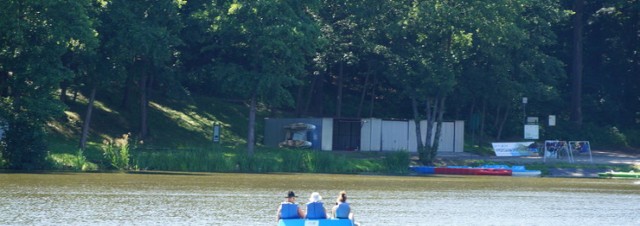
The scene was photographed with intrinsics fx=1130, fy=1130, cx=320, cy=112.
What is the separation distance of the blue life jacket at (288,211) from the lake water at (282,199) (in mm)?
5170

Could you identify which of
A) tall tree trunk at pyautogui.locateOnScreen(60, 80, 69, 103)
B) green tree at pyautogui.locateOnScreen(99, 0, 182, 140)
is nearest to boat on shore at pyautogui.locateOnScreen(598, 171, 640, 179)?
green tree at pyautogui.locateOnScreen(99, 0, 182, 140)

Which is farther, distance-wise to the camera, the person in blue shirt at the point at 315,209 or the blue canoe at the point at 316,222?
the person in blue shirt at the point at 315,209

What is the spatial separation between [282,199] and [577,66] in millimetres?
45912

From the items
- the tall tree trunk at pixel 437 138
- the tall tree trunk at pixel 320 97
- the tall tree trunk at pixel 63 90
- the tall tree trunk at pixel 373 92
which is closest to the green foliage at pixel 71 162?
the tall tree trunk at pixel 63 90

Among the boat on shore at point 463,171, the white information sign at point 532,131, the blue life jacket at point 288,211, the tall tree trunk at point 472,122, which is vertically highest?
the tall tree trunk at point 472,122

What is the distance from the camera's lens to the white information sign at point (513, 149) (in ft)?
250

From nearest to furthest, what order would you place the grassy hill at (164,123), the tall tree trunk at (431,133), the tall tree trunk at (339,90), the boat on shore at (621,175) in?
the boat on shore at (621,175), the grassy hill at (164,123), the tall tree trunk at (431,133), the tall tree trunk at (339,90)

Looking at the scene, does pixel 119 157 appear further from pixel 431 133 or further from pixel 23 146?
pixel 431 133

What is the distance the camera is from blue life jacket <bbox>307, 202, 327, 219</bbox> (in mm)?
31531

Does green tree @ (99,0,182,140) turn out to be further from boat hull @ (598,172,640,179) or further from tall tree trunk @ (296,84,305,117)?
boat hull @ (598,172,640,179)

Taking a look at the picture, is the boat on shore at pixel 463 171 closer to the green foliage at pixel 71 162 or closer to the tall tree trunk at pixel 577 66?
the green foliage at pixel 71 162

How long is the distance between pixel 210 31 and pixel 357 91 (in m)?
24.6

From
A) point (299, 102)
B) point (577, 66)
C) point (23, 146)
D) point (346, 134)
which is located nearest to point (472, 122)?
point (577, 66)

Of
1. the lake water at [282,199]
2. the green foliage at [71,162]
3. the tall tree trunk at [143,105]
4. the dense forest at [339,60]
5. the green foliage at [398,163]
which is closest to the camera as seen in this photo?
the lake water at [282,199]
